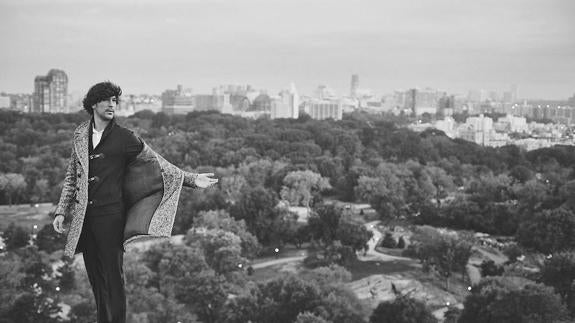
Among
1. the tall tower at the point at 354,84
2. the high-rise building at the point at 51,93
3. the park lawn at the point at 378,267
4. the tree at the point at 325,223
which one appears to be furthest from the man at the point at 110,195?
the tall tower at the point at 354,84

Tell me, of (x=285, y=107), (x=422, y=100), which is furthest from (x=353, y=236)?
(x=422, y=100)

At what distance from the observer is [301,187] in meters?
19.4

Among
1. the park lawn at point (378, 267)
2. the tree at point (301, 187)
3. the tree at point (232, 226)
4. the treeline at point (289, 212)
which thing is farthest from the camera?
the tree at point (301, 187)

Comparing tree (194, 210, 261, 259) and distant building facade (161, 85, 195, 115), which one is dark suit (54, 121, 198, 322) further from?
distant building facade (161, 85, 195, 115)

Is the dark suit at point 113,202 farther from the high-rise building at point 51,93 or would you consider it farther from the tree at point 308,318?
the high-rise building at point 51,93

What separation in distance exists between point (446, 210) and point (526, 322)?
823 centimetres

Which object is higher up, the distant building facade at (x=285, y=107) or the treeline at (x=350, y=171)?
the distant building facade at (x=285, y=107)

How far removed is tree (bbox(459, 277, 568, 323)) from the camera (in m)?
9.22

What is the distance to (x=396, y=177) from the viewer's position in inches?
810

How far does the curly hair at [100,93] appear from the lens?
7.18 ft

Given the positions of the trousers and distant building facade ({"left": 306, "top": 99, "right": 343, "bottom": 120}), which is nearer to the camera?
the trousers

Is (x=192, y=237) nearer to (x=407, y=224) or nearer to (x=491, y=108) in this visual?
(x=407, y=224)

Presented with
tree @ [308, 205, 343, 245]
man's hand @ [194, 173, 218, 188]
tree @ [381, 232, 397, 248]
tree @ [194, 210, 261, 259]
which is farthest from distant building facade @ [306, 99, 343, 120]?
man's hand @ [194, 173, 218, 188]

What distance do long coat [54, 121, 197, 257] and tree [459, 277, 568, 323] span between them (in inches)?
310
